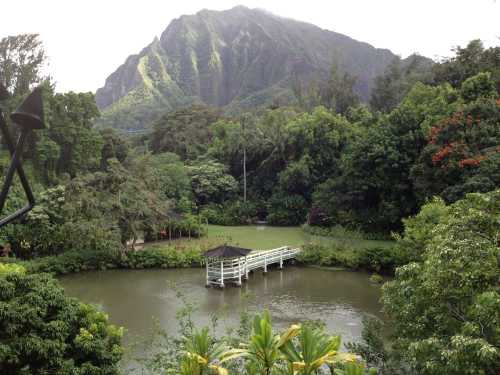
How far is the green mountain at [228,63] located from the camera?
73938 mm

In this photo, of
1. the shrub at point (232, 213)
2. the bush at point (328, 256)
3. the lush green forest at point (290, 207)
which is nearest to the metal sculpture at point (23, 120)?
the lush green forest at point (290, 207)

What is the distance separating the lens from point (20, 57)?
805 inches

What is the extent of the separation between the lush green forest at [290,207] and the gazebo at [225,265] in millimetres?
2304

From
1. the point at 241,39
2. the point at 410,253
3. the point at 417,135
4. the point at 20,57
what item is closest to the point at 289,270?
the point at 410,253

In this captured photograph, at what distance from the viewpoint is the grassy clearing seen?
1888cm

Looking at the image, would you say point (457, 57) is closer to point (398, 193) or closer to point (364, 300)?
point (398, 193)

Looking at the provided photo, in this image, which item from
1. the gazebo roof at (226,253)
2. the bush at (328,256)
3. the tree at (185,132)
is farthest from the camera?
the tree at (185,132)

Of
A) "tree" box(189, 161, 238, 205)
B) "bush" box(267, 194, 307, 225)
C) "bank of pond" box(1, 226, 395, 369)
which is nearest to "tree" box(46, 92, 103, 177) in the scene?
"tree" box(189, 161, 238, 205)

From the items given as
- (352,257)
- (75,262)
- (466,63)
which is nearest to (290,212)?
(352,257)

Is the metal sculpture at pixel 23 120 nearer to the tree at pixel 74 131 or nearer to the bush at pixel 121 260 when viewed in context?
the bush at pixel 121 260

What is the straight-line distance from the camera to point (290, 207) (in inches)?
963

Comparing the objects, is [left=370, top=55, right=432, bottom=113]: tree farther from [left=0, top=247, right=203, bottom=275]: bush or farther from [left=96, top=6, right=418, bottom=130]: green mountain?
[left=96, top=6, right=418, bottom=130]: green mountain

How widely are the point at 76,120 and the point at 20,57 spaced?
378cm

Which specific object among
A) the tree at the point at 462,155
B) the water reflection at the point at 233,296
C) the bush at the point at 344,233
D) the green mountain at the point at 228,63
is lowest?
the water reflection at the point at 233,296
